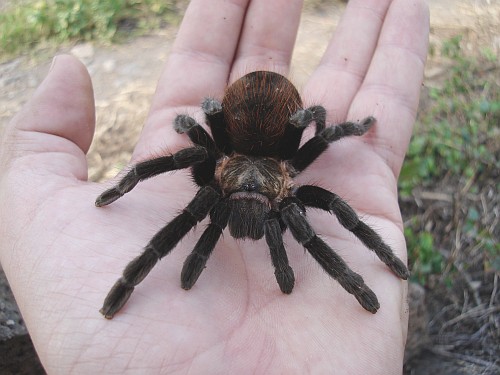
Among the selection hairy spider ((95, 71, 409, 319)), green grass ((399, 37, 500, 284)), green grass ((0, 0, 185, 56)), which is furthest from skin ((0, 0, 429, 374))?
green grass ((0, 0, 185, 56))

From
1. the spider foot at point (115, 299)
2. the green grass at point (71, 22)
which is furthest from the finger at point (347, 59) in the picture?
the green grass at point (71, 22)

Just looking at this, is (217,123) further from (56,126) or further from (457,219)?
(457,219)

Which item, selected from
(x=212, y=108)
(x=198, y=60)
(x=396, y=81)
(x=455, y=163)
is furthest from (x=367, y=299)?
Answer: (x=455, y=163)

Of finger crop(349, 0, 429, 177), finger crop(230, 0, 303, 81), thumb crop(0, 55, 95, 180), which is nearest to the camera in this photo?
thumb crop(0, 55, 95, 180)

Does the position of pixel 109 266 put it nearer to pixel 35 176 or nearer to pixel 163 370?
pixel 163 370

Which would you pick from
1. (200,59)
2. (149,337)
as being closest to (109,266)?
(149,337)

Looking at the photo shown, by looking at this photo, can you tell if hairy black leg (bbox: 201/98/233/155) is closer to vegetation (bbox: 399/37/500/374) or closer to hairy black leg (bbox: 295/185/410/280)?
hairy black leg (bbox: 295/185/410/280)

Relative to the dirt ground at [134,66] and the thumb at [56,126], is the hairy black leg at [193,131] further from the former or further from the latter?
the dirt ground at [134,66]
